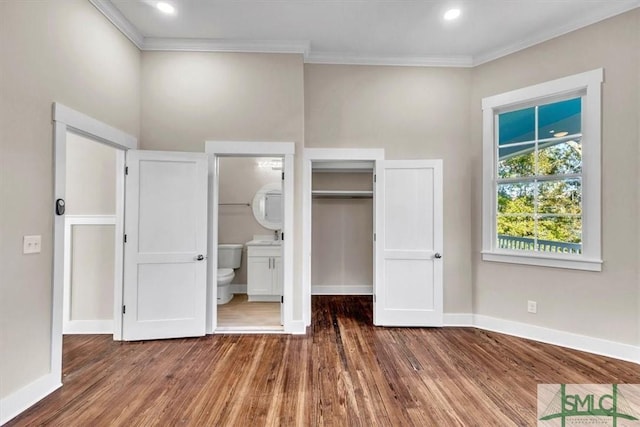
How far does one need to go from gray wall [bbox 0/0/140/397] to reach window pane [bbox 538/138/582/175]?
178 inches

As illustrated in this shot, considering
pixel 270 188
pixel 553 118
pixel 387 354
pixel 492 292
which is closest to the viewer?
pixel 387 354

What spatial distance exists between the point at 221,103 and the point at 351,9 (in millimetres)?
1676

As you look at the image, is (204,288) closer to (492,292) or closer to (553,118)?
(492,292)

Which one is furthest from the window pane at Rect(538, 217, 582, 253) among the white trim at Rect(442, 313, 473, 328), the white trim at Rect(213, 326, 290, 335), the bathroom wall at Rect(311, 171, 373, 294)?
the white trim at Rect(213, 326, 290, 335)

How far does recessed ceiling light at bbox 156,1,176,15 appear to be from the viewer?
2777mm

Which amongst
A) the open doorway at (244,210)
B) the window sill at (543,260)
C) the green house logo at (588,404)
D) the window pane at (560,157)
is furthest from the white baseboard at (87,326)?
the window pane at (560,157)

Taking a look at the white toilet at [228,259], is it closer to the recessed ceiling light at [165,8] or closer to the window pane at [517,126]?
the recessed ceiling light at [165,8]

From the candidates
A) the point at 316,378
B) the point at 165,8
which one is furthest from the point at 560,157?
the point at 165,8

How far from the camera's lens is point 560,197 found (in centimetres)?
313

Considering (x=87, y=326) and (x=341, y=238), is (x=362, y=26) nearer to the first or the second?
(x=341, y=238)

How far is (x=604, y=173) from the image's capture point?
112 inches

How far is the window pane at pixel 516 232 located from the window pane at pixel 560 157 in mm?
561

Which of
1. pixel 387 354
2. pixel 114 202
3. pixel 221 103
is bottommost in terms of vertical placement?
pixel 387 354

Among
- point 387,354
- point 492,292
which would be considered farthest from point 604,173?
point 387,354
